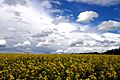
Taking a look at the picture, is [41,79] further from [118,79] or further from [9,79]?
[118,79]

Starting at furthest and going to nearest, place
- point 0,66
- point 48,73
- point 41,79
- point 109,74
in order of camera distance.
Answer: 1. point 0,66
2. point 48,73
3. point 109,74
4. point 41,79

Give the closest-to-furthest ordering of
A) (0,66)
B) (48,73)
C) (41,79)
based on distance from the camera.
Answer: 1. (41,79)
2. (48,73)
3. (0,66)

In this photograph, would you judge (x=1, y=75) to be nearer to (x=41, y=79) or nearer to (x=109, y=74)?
(x=41, y=79)

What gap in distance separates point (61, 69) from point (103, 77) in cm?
396

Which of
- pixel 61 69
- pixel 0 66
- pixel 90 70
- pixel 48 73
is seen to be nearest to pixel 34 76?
pixel 48 73

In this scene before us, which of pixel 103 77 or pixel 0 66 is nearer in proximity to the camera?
pixel 103 77

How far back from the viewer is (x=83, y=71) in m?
19.4

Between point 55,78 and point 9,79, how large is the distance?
2723 mm

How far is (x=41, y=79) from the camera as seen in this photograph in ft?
54.0

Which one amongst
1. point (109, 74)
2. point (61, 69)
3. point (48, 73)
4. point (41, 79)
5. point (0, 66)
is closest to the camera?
point (41, 79)

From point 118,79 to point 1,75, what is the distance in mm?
7361

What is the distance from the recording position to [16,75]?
61.2 feet

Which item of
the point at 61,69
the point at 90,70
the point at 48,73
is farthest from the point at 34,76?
the point at 90,70

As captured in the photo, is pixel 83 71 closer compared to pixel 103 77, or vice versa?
pixel 103 77
